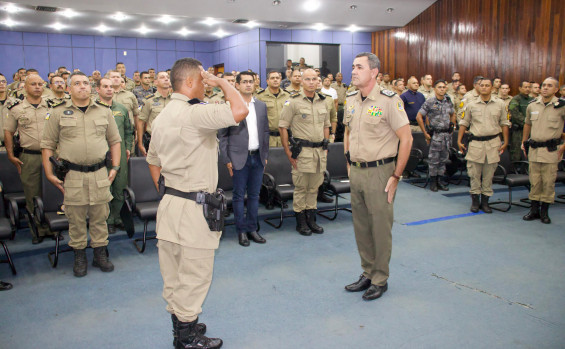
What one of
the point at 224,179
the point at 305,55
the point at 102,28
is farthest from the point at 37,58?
the point at 224,179

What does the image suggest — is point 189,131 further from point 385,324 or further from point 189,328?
point 385,324

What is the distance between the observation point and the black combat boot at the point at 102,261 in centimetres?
344

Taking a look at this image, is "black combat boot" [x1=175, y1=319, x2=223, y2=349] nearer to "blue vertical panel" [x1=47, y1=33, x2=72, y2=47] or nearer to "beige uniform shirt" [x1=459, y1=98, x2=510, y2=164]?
"beige uniform shirt" [x1=459, y1=98, x2=510, y2=164]

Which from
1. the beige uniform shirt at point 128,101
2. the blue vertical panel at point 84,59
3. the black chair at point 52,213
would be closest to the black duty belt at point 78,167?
the black chair at point 52,213

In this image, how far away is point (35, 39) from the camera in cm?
1453

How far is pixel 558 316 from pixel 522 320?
250 millimetres

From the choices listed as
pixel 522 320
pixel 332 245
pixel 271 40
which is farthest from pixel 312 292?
pixel 271 40

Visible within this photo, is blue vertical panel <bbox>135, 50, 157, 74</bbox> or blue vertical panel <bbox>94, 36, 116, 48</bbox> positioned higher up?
blue vertical panel <bbox>94, 36, 116, 48</bbox>

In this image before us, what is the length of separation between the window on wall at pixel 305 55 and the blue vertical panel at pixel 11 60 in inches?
334

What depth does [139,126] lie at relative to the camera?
4.92 metres

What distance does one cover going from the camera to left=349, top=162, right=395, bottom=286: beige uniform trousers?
2.85 metres

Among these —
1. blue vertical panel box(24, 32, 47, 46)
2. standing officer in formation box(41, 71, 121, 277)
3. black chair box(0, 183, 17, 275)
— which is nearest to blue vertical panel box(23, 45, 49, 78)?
blue vertical panel box(24, 32, 47, 46)

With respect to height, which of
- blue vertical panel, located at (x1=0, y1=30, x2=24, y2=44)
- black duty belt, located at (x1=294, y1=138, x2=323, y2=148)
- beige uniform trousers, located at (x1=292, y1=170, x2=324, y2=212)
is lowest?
beige uniform trousers, located at (x1=292, y1=170, x2=324, y2=212)

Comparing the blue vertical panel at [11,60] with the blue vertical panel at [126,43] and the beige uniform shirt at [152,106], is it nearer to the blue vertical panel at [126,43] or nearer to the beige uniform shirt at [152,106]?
the blue vertical panel at [126,43]
